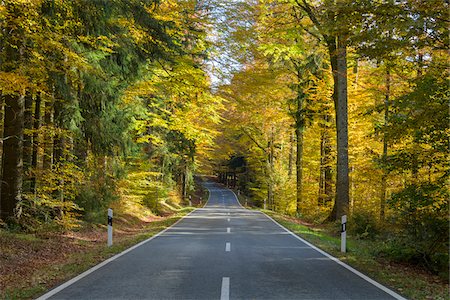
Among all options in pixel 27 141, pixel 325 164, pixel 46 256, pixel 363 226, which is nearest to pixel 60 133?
pixel 27 141

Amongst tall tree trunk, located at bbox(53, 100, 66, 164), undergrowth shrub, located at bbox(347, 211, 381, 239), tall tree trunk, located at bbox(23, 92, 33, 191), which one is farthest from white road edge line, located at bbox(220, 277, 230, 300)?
undergrowth shrub, located at bbox(347, 211, 381, 239)

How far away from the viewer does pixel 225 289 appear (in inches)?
253

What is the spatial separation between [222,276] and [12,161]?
24.8ft

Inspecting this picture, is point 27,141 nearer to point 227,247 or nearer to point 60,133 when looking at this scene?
point 60,133

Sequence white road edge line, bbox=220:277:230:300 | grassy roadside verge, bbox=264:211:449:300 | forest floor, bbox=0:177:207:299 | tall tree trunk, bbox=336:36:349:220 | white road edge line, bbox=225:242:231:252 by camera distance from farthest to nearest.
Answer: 1. tall tree trunk, bbox=336:36:349:220
2. white road edge line, bbox=225:242:231:252
3. forest floor, bbox=0:177:207:299
4. grassy roadside verge, bbox=264:211:449:300
5. white road edge line, bbox=220:277:230:300

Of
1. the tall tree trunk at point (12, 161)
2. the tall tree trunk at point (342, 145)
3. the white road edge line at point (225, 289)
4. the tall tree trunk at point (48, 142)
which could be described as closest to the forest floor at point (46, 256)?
the tall tree trunk at point (12, 161)

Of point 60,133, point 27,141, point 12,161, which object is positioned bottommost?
point 12,161

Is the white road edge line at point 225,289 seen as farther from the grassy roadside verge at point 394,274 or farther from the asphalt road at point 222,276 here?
the grassy roadside verge at point 394,274

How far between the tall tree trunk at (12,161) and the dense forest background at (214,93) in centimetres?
4

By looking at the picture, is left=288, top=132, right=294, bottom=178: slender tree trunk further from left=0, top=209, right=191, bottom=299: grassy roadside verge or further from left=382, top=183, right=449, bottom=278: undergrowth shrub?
left=382, top=183, right=449, bottom=278: undergrowth shrub

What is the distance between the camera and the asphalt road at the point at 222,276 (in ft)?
20.4

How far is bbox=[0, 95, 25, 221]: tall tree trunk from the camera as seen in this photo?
11.2 meters

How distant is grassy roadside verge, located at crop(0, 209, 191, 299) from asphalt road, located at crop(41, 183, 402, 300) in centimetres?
42

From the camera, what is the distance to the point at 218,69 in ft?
57.9
